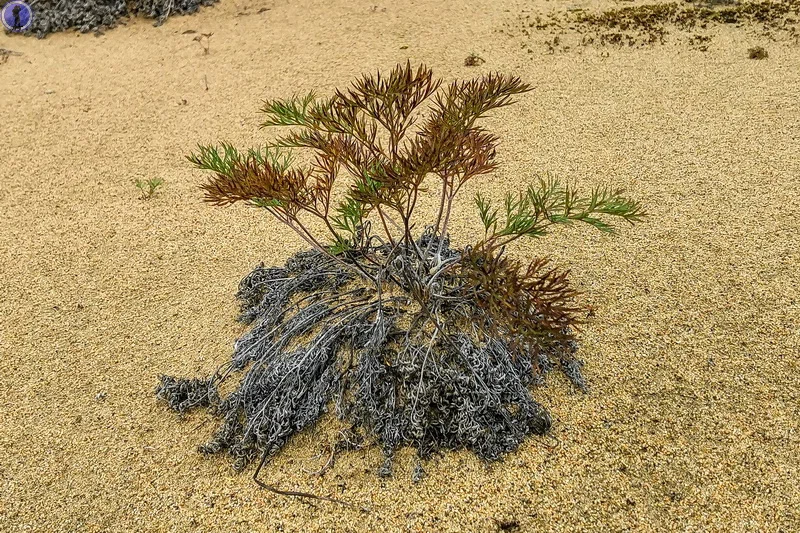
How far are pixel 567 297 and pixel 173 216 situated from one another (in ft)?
9.91

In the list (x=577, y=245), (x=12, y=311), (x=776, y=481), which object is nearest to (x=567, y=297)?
(x=776, y=481)

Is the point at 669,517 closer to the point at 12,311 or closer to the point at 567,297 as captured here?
the point at 567,297

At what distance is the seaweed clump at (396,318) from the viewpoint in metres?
1.96

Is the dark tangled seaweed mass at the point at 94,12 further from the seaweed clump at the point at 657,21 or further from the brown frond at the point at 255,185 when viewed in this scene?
the brown frond at the point at 255,185

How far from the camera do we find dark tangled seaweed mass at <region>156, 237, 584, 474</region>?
2.21 metres

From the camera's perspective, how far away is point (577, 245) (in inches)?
131

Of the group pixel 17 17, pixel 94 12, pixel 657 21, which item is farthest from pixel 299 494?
pixel 17 17

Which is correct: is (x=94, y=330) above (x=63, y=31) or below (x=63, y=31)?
below

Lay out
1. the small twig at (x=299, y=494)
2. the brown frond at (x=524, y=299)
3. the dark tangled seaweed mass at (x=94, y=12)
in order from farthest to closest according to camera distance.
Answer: the dark tangled seaweed mass at (x=94, y=12) → the small twig at (x=299, y=494) → the brown frond at (x=524, y=299)

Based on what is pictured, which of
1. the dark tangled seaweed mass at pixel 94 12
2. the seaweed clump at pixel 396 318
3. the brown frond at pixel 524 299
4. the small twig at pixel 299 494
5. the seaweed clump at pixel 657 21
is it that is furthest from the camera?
the dark tangled seaweed mass at pixel 94 12

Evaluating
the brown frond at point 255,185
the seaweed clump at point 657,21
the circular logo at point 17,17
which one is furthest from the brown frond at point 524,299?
the circular logo at point 17,17

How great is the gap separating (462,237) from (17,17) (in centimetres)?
661

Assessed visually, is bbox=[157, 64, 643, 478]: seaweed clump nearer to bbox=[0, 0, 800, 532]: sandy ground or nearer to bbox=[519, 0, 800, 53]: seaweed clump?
bbox=[0, 0, 800, 532]: sandy ground

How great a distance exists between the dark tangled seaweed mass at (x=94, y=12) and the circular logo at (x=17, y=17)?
60 mm
